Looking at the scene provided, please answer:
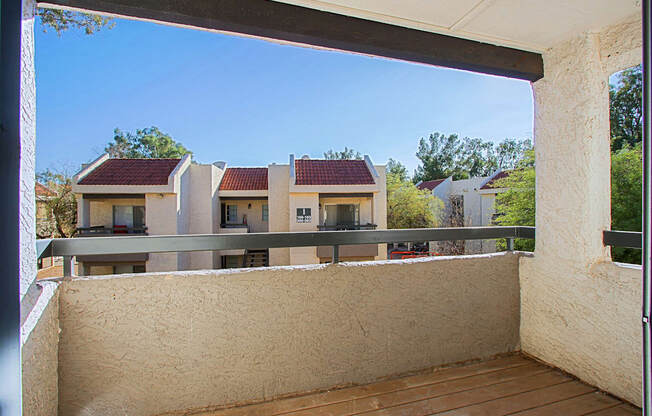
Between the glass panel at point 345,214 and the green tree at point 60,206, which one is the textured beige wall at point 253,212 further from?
the green tree at point 60,206

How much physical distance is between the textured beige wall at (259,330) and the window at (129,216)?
11.2m

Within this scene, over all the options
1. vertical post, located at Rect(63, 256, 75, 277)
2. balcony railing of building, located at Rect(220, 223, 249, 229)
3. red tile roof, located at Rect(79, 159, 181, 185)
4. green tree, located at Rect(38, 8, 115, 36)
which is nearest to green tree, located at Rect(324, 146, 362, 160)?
balcony railing of building, located at Rect(220, 223, 249, 229)

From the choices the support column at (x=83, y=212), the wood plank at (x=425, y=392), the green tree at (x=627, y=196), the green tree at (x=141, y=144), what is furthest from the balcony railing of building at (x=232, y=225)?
the green tree at (x=141, y=144)

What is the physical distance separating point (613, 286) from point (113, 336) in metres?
2.57

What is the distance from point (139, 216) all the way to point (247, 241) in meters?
11.6

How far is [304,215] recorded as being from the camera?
11.4 meters

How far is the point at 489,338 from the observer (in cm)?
201

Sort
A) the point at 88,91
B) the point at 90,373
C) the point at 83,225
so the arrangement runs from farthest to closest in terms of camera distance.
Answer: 1. the point at 88,91
2. the point at 83,225
3. the point at 90,373

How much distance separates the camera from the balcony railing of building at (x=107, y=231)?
32.4ft

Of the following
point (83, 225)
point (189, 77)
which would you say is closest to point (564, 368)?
point (83, 225)

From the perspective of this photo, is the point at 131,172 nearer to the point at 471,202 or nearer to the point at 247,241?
the point at 247,241

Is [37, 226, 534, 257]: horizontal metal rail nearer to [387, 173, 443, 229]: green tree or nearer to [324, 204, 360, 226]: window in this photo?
[324, 204, 360, 226]: window

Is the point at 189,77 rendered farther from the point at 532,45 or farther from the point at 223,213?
the point at 532,45

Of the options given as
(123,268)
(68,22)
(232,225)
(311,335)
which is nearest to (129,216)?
(123,268)
